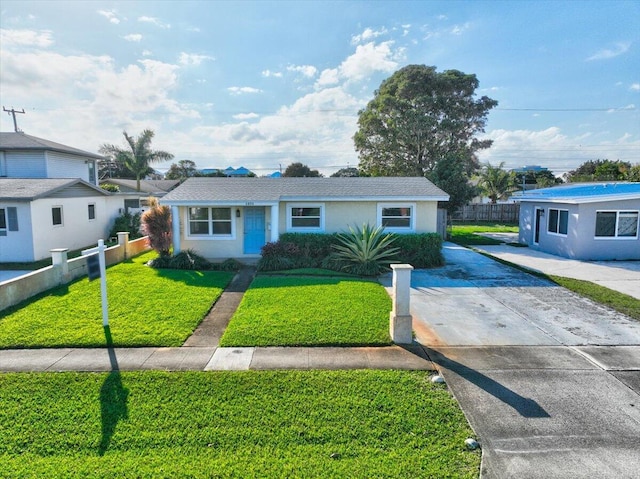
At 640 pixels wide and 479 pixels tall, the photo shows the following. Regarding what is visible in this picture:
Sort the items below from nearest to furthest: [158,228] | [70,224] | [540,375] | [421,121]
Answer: [540,375]
[158,228]
[70,224]
[421,121]

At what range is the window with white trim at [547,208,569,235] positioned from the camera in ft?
53.6

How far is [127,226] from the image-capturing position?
2192 cm

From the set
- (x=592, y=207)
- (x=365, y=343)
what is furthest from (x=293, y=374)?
(x=592, y=207)

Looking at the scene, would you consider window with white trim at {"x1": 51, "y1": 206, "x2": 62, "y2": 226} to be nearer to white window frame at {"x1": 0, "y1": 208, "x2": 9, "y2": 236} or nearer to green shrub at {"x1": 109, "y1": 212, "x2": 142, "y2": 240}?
white window frame at {"x1": 0, "y1": 208, "x2": 9, "y2": 236}

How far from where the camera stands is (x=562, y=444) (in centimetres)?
414

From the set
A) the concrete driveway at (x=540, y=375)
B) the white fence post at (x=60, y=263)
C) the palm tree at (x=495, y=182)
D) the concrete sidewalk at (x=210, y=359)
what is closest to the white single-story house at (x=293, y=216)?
the white fence post at (x=60, y=263)

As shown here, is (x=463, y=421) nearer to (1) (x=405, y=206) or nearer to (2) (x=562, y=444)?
(2) (x=562, y=444)

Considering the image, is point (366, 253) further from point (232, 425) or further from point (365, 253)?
point (232, 425)

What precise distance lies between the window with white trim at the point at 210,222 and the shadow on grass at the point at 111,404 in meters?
9.42

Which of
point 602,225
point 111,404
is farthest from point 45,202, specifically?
point 602,225

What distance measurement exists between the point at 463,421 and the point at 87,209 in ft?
66.6

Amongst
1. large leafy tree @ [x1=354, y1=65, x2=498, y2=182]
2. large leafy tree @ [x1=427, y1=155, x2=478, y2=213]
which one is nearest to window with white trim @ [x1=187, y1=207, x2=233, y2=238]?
large leafy tree @ [x1=427, y1=155, x2=478, y2=213]

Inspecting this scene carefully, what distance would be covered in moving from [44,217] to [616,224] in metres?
23.2

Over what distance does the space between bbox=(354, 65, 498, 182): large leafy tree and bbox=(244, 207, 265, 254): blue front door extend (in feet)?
58.0
